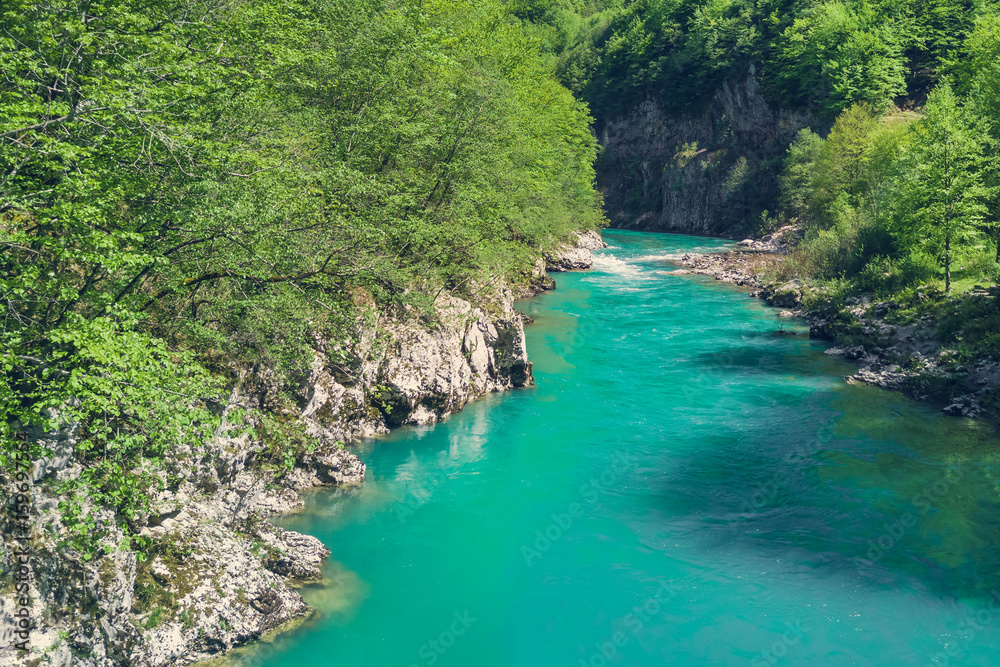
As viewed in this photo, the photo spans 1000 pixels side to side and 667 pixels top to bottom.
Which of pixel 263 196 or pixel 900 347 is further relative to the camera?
pixel 900 347

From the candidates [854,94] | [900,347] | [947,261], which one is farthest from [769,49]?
[900,347]

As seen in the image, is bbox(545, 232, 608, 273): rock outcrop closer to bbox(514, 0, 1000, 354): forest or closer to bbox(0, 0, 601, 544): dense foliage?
bbox(514, 0, 1000, 354): forest

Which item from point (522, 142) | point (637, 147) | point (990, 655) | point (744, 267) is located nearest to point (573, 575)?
point (990, 655)

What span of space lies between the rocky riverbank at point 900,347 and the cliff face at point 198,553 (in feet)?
73.4

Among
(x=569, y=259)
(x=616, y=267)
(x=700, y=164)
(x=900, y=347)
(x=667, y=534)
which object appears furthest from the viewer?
(x=700, y=164)

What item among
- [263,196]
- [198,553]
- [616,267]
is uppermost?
[263,196]

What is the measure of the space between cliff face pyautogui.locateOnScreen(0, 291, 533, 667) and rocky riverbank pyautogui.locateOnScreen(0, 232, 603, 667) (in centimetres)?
2

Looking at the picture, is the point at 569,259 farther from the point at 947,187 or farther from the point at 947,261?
the point at 947,261

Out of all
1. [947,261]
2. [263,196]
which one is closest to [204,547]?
[263,196]

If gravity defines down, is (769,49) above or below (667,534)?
above

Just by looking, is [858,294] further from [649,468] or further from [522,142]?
[649,468]

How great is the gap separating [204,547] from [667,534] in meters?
11.2

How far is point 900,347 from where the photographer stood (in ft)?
102

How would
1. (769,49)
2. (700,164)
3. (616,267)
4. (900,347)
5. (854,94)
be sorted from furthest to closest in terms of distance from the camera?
(700,164) → (769,49) → (854,94) → (616,267) → (900,347)
